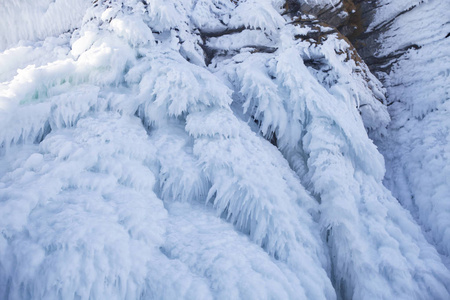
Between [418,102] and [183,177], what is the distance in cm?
521

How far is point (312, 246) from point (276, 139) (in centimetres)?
201

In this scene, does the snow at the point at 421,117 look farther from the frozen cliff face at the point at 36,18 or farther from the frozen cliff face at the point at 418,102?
the frozen cliff face at the point at 36,18

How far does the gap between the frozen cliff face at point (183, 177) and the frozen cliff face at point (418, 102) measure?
0.75m

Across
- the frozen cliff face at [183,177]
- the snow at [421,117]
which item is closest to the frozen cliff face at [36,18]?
the frozen cliff face at [183,177]

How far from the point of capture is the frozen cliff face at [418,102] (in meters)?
4.15

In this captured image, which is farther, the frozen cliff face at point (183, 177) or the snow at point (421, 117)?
the snow at point (421, 117)

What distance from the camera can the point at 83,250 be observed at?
190cm

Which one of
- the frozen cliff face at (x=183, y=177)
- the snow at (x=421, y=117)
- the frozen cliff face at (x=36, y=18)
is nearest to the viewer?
the frozen cliff face at (x=183, y=177)

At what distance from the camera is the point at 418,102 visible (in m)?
5.41

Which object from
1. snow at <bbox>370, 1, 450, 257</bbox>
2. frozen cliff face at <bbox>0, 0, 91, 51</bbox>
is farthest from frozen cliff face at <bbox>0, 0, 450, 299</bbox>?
snow at <bbox>370, 1, 450, 257</bbox>

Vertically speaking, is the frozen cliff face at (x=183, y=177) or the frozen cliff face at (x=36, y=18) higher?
the frozen cliff face at (x=36, y=18)

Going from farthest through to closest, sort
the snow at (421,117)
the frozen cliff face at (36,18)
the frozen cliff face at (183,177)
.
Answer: the frozen cliff face at (36,18) < the snow at (421,117) < the frozen cliff face at (183,177)

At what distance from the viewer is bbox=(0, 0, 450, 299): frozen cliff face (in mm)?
2031

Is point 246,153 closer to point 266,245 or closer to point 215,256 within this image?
point 266,245
